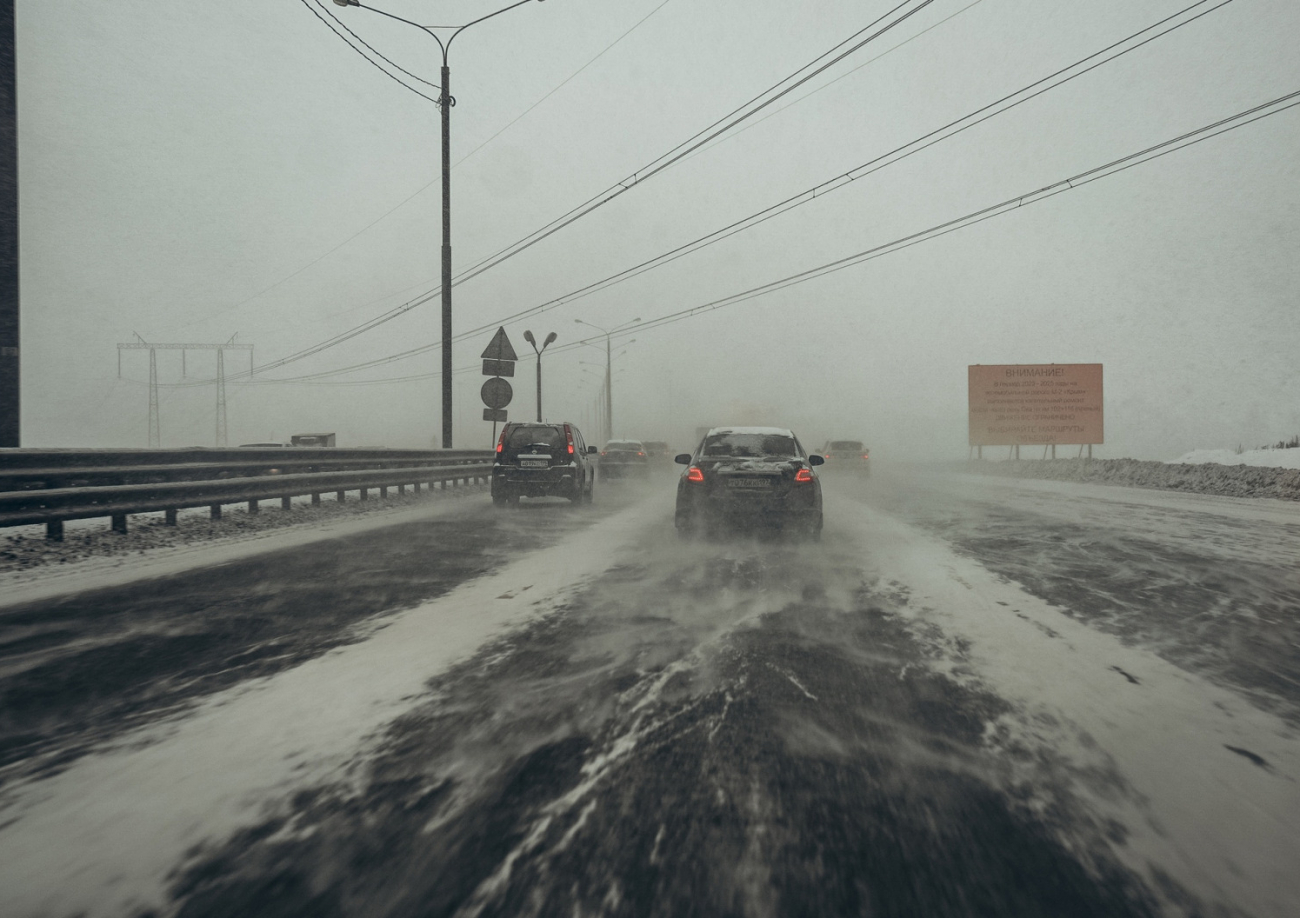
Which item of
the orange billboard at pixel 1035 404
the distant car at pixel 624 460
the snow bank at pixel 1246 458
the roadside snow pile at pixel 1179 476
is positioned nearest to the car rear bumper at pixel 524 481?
the distant car at pixel 624 460

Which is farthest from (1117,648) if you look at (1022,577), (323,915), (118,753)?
(118,753)

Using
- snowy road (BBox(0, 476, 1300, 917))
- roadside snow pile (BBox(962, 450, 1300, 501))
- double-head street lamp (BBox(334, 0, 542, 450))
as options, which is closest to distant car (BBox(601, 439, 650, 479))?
double-head street lamp (BBox(334, 0, 542, 450))

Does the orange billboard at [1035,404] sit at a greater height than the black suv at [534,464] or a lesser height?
greater

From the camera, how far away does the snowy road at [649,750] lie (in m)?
2.09

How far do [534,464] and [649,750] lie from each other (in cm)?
1279

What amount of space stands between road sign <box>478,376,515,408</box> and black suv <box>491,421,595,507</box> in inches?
225

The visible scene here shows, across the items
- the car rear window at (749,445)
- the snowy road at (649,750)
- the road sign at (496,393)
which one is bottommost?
the snowy road at (649,750)

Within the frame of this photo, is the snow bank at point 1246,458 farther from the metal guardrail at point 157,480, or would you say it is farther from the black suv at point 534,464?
the metal guardrail at point 157,480

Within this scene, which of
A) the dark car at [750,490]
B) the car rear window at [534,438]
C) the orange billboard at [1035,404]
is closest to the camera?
the dark car at [750,490]

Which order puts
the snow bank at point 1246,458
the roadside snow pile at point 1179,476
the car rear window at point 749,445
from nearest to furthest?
1. the car rear window at point 749,445
2. the roadside snow pile at point 1179,476
3. the snow bank at point 1246,458

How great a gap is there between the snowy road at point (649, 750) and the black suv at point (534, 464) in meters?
8.75

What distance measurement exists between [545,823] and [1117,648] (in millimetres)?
4068

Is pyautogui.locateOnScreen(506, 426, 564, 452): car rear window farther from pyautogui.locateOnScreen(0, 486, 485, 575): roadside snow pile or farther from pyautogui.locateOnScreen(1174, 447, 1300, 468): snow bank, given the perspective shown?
pyautogui.locateOnScreen(1174, 447, 1300, 468): snow bank

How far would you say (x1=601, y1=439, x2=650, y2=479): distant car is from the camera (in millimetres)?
29625
